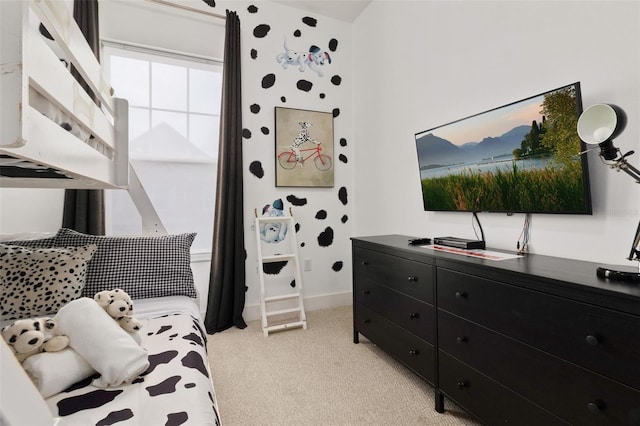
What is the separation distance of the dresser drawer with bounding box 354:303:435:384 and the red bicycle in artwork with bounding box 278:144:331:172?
4.57ft

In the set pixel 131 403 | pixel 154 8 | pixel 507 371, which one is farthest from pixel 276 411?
pixel 154 8

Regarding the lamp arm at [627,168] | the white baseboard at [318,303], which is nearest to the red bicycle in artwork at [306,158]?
the white baseboard at [318,303]

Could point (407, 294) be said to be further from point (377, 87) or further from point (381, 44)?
point (381, 44)

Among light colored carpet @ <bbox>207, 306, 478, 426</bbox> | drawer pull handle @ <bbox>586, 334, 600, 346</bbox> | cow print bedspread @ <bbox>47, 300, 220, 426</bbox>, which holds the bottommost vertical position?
light colored carpet @ <bbox>207, 306, 478, 426</bbox>

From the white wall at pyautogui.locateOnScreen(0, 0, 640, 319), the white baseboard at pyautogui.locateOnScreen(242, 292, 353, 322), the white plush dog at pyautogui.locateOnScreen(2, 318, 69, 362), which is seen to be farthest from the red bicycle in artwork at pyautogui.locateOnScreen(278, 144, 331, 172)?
the white plush dog at pyautogui.locateOnScreen(2, 318, 69, 362)

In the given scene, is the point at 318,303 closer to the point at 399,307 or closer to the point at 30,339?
the point at 399,307

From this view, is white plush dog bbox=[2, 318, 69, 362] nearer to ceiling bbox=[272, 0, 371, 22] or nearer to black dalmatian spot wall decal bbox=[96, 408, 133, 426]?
black dalmatian spot wall decal bbox=[96, 408, 133, 426]

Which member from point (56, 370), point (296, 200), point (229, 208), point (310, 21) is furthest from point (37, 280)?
point (310, 21)

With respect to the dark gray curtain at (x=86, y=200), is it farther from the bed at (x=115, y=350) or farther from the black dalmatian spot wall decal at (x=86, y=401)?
the black dalmatian spot wall decal at (x=86, y=401)

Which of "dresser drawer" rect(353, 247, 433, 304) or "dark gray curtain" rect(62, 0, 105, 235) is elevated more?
"dark gray curtain" rect(62, 0, 105, 235)

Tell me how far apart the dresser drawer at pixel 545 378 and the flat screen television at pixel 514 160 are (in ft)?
2.11

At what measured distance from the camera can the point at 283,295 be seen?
113 inches

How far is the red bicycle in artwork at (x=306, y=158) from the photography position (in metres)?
2.96

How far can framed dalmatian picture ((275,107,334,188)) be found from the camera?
295 cm
